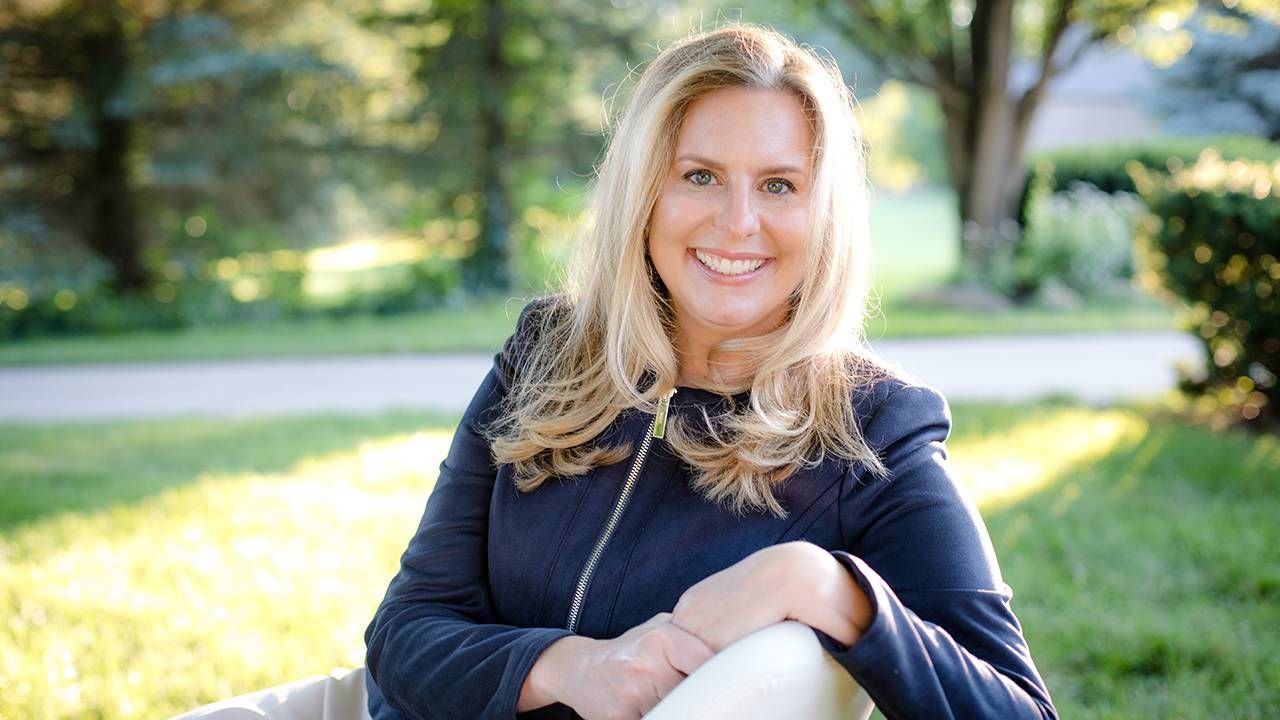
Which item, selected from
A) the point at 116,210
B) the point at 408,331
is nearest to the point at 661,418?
the point at 408,331

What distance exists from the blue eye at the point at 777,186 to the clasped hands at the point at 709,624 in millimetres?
677

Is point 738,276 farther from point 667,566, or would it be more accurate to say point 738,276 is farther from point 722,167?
point 667,566

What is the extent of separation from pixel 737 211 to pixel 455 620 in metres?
0.84

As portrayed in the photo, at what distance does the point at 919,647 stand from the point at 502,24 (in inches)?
503

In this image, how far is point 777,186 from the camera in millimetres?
2033

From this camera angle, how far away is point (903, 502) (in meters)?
1.79

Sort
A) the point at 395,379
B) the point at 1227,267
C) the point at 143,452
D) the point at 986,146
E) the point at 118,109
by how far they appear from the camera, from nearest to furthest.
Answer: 1. the point at 1227,267
2. the point at 143,452
3. the point at 395,379
4. the point at 118,109
5. the point at 986,146

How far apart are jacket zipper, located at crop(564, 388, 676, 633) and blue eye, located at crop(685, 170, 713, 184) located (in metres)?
0.39

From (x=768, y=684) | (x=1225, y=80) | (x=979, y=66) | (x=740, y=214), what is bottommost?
(x=768, y=684)

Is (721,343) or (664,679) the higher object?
(721,343)

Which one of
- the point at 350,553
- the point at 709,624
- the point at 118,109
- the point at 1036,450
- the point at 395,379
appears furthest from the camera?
the point at 118,109

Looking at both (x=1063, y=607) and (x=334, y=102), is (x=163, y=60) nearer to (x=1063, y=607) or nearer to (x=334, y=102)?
(x=334, y=102)

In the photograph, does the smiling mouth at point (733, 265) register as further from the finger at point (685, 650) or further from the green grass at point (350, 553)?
the green grass at point (350, 553)

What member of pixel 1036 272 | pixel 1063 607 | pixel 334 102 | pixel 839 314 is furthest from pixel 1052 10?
pixel 839 314
